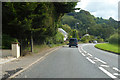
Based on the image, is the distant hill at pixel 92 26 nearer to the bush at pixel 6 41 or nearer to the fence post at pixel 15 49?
the bush at pixel 6 41

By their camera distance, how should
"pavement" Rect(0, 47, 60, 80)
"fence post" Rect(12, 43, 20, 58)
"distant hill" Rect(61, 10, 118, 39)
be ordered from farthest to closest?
"distant hill" Rect(61, 10, 118, 39)
"fence post" Rect(12, 43, 20, 58)
"pavement" Rect(0, 47, 60, 80)

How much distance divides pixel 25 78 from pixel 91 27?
374 feet

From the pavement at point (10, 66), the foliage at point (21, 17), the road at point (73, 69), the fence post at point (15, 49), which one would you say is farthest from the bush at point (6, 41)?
the road at point (73, 69)

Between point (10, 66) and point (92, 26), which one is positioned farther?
point (92, 26)

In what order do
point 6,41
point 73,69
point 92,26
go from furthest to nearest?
1. point 92,26
2. point 6,41
3. point 73,69

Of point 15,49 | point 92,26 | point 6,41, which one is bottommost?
point 15,49

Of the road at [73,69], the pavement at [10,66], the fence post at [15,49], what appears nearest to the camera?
the road at [73,69]

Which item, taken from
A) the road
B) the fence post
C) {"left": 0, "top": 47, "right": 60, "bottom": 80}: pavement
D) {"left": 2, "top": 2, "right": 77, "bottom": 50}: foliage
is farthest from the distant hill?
{"left": 0, "top": 47, "right": 60, "bottom": 80}: pavement

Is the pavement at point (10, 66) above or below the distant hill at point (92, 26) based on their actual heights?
below

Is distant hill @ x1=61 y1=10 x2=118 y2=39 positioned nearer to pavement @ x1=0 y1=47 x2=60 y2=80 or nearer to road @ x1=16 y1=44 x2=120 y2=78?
road @ x1=16 y1=44 x2=120 y2=78

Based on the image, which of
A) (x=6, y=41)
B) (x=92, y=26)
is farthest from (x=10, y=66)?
(x=92, y=26)

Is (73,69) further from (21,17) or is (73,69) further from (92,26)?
(92,26)

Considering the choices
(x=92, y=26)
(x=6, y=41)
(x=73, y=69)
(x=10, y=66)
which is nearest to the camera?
(x=73, y=69)

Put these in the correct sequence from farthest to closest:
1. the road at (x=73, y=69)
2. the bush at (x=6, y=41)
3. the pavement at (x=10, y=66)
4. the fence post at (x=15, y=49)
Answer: the bush at (x=6, y=41)
the fence post at (x=15, y=49)
the pavement at (x=10, y=66)
the road at (x=73, y=69)
